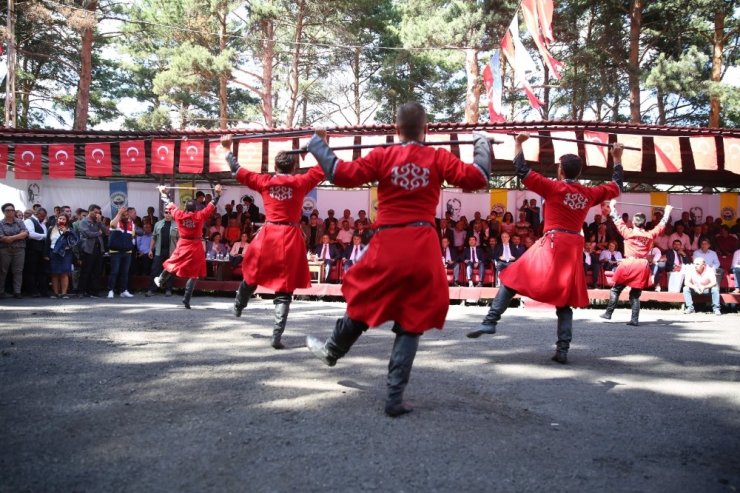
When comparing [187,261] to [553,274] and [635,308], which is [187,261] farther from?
[635,308]

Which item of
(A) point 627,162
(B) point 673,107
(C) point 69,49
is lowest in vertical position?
(A) point 627,162

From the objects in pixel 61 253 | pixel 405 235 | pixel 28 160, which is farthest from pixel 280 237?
pixel 28 160

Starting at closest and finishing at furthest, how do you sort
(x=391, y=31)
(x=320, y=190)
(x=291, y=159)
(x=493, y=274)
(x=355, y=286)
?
(x=355, y=286)
(x=291, y=159)
(x=493, y=274)
(x=320, y=190)
(x=391, y=31)

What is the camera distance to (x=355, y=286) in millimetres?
3340

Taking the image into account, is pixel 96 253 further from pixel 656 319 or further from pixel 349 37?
pixel 349 37

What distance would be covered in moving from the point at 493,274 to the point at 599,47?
431 inches

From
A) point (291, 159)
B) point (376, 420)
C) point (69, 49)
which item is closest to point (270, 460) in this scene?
point (376, 420)

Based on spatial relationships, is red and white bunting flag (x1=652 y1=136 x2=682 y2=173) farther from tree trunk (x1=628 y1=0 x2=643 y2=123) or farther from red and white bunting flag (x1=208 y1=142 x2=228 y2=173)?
red and white bunting flag (x1=208 y1=142 x2=228 y2=173)

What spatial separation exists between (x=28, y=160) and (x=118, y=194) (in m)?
2.58

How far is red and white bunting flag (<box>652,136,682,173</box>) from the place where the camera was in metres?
10.8

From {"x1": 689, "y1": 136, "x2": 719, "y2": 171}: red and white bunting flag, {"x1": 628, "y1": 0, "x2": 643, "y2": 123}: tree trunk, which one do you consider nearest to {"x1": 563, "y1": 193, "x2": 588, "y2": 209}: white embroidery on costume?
{"x1": 689, "y1": 136, "x2": 719, "y2": 171}: red and white bunting flag

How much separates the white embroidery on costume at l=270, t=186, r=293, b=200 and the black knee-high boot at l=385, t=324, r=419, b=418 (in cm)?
233

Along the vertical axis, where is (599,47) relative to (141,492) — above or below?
above

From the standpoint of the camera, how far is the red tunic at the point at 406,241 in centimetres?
320
